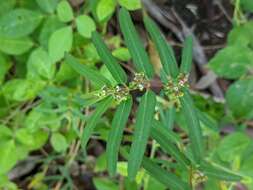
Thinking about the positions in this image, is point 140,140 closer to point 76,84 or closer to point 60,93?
point 60,93

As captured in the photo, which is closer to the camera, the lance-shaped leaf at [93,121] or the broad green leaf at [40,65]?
the lance-shaped leaf at [93,121]

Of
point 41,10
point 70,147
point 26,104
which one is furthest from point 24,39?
point 70,147

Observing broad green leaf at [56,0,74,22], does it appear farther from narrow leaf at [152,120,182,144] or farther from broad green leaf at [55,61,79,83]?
narrow leaf at [152,120,182,144]

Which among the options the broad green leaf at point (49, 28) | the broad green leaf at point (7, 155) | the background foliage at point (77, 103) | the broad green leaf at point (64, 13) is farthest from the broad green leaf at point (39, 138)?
the broad green leaf at point (64, 13)

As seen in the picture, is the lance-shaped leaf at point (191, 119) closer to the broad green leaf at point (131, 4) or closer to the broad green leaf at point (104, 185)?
the broad green leaf at point (131, 4)

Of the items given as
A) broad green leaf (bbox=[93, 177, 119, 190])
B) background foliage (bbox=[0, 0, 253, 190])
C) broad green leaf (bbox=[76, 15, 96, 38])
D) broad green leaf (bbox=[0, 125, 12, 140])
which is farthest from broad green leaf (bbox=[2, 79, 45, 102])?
broad green leaf (bbox=[93, 177, 119, 190])

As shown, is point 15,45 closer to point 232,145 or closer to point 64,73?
point 64,73

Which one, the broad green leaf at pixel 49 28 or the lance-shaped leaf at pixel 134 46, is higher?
the broad green leaf at pixel 49 28
